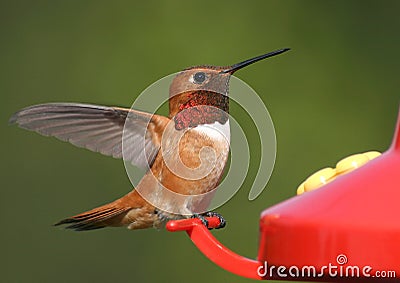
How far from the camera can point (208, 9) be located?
5.73m

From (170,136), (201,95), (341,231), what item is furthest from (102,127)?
(341,231)

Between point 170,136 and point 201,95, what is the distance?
20 centimetres

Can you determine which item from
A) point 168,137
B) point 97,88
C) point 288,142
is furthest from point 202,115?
point 97,88

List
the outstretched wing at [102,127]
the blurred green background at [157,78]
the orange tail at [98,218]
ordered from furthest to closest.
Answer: the blurred green background at [157,78], the orange tail at [98,218], the outstretched wing at [102,127]

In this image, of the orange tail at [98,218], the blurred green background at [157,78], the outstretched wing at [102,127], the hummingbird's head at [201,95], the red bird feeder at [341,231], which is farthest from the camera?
the blurred green background at [157,78]

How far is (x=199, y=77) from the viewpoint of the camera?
3.79m

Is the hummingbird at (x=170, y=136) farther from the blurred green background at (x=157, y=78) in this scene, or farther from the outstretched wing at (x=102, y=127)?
the blurred green background at (x=157, y=78)

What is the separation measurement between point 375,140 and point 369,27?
0.65 metres

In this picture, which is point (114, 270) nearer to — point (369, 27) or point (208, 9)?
point (208, 9)

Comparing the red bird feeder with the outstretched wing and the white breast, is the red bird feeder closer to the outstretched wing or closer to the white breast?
the white breast

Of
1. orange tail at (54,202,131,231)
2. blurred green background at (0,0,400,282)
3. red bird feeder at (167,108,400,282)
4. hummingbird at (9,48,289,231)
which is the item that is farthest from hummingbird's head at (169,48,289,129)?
blurred green background at (0,0,400,282)

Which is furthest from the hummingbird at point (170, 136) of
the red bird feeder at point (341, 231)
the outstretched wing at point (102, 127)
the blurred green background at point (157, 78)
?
the blurred green background at point (157, 78)

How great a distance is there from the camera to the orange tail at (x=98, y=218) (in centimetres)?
395

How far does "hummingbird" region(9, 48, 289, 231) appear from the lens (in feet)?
11.9
